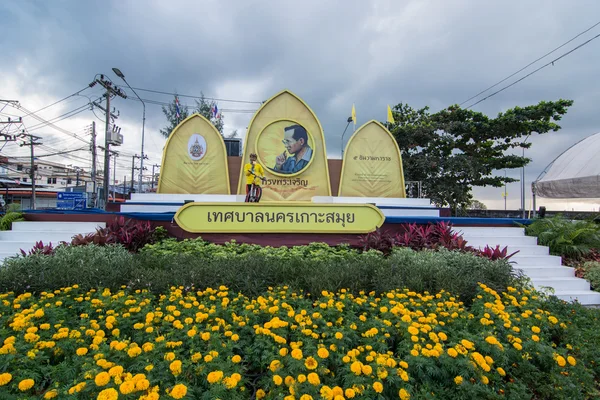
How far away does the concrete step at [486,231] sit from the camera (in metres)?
6.63

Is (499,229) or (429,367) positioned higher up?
(499,229)

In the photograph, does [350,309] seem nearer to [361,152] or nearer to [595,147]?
[361,152]

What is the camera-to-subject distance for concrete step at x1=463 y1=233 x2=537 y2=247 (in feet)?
21.0

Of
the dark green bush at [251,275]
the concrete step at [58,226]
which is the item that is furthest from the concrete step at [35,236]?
the dark green bush at [251,275]

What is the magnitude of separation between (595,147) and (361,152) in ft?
29.2

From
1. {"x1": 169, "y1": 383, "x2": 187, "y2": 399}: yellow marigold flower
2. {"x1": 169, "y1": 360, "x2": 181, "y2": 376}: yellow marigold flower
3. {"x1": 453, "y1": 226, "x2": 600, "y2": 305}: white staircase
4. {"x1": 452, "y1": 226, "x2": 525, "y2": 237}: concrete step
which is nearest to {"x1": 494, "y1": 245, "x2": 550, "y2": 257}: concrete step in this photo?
{"x1": 453, "y1": 226, "x2": 600, "y2": 305}: white staircase

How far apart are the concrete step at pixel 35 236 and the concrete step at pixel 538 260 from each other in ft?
26.9

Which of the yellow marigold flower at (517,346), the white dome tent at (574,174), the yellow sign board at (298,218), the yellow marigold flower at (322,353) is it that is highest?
the white dome tent at (574,174)

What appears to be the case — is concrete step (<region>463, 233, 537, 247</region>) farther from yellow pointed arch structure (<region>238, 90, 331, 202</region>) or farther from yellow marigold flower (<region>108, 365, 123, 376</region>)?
yellow marigold flower (<region>108, 365, 123, 376</region>)

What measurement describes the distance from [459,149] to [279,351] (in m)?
18.5

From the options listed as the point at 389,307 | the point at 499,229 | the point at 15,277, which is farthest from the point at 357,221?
the point at 15,277

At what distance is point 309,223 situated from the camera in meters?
6.36

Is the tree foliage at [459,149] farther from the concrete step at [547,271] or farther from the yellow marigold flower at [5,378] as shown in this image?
the yellow marigold flower at [5,378]

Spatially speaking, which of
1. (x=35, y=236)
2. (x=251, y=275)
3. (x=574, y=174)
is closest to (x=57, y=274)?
(x=251, y=275)
